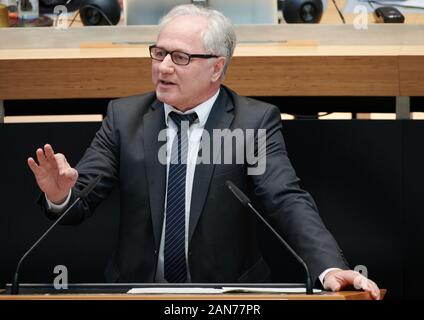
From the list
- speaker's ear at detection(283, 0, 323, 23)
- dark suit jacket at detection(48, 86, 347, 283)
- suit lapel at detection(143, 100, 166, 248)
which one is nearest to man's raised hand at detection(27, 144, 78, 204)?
dark suit jacket at detection(48, 86, 347, 283)

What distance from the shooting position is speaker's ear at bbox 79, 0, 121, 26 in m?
2.64

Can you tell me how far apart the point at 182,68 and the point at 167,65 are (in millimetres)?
34

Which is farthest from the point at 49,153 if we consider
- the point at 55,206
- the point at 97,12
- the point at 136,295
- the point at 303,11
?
the point at 303,11

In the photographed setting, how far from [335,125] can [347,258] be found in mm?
311

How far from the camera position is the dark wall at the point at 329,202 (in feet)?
7.18

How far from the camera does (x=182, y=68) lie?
1925mm

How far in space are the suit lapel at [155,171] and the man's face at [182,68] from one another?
60 mm

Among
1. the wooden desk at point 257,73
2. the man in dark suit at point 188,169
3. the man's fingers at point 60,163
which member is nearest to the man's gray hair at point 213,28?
the man in dark suit at point 188,169

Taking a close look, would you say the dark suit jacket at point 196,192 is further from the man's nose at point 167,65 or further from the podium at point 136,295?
the podium at point 136,295

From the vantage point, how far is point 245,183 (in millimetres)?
1924

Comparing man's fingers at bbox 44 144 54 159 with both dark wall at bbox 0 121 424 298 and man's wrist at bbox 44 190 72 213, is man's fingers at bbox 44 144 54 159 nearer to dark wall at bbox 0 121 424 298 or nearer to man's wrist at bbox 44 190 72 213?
man's wrist at bbox 44 190 72 213

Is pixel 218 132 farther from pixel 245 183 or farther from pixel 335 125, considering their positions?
pixel 335 125

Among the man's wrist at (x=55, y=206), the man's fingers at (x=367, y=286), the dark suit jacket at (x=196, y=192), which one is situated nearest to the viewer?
the man's fingers at (x=367, y=286)

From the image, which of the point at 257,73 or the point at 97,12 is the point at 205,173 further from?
the point at 97,12
